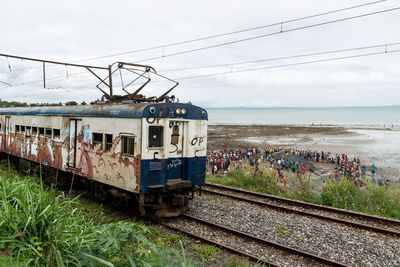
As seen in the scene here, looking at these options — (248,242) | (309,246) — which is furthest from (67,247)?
(309,246)

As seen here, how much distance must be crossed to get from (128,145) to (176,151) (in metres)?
1.39

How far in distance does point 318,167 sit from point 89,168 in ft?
82.1

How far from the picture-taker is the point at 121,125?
27.9 ft

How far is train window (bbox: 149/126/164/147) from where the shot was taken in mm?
8125

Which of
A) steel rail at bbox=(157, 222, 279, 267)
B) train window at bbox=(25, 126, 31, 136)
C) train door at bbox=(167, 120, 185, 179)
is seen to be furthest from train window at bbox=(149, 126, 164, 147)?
train window at bbox=(25, 126, 31, 136)

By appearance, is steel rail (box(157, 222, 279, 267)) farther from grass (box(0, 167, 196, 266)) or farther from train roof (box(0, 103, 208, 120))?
train roof (box(0, 103, 208, 120))

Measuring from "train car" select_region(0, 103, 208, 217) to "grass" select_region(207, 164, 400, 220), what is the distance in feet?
15.1

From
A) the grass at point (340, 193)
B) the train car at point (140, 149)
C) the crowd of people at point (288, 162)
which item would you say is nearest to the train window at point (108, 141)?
the train car at point (140, 149)

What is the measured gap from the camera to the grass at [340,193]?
34.9 ft

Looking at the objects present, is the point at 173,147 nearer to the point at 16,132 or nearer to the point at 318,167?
the point at 16,132

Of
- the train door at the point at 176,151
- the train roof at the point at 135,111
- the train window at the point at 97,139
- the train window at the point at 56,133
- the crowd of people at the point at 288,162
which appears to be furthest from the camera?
the crowd of people at the point at 288,162

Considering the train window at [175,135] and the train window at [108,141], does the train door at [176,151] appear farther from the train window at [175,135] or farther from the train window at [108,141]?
the train window at [108,141]

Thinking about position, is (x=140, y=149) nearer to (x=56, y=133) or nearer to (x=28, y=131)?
(x=56, y=133)

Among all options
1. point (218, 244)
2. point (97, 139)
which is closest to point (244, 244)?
point (218, 244)
